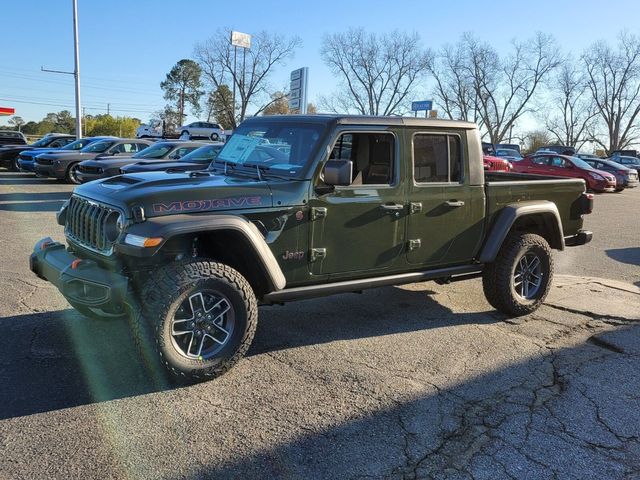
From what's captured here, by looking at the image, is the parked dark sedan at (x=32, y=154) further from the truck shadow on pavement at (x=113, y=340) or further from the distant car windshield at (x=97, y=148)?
the truck shadow on pavement at (x=113, y=340)

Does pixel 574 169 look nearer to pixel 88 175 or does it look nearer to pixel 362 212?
pixel 88 175

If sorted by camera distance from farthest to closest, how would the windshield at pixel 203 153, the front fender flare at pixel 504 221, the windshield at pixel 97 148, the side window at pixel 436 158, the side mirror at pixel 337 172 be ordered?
the windshield at pixel 97 148 → the windshield at pixel 203 153 → the front fender flare at pixel 504 221 → the side window at pixel 436 158 → the side mirror at pixel 337 172

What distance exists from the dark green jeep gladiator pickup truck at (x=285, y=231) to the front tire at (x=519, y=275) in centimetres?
1

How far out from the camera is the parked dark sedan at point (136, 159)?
14078mm

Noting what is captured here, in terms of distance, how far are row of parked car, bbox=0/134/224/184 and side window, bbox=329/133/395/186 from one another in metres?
6.64

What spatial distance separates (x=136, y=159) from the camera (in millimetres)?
14344

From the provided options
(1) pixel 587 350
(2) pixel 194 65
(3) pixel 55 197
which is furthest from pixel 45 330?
(2) pixel 194 65

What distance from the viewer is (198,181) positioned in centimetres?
400

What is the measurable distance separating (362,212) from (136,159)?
1147cm

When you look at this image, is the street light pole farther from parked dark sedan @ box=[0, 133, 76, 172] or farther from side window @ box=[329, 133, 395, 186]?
side window @ box=[329, 133, 395, 186]

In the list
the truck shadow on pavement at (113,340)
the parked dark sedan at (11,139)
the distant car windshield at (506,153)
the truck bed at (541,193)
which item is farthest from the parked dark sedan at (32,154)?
the distant car windshield at (506,153)

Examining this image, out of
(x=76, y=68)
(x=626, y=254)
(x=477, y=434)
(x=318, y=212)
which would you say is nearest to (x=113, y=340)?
(x=318, y=212)

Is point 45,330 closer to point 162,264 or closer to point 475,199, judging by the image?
point 162,264

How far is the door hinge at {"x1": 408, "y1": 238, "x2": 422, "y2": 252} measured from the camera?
4.62 meters
